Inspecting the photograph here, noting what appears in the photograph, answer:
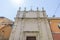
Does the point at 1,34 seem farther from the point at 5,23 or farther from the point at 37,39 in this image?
the point at 37,39

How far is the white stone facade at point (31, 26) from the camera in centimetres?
1258

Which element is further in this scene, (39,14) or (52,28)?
(39,14)

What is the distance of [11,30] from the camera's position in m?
13.8

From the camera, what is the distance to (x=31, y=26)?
13664 mm

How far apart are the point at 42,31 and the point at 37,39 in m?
1.26

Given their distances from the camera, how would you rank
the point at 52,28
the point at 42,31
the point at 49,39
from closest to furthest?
the point at 49,39 < the point at 42,31 < the point at 52,28

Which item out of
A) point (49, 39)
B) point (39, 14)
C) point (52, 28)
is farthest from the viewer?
point (39, 14)

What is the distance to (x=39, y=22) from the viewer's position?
14203 mm

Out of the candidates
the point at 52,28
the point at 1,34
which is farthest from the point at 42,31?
the point at 1,34

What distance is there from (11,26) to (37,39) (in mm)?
3897

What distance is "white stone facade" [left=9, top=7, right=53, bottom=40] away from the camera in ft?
41.3

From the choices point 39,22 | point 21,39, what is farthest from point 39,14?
point 21,39

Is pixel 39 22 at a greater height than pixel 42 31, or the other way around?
pixel 39 22

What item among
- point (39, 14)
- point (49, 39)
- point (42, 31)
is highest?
point (39, 14)
